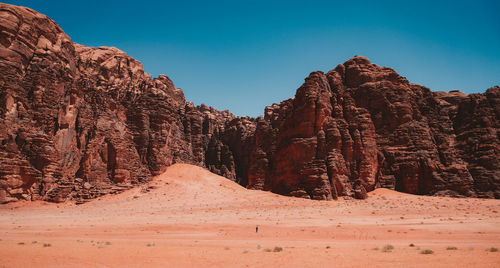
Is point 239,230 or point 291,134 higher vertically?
point 291,134

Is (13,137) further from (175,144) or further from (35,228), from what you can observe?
(175,144)

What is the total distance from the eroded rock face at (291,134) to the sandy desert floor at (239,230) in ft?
9.26

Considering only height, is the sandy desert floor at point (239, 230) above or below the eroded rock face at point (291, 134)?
below

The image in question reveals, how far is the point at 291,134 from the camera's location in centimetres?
3953

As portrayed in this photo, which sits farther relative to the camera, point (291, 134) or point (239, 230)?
point (291, 134)

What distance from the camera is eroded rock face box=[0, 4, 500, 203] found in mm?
33750

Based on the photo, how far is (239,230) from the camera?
2125 centimetres

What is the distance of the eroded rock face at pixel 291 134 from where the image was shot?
33.8 metres

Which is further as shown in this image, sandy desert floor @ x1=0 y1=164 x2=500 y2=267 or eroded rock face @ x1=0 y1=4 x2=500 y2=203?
eroded rock face @ x1=0 y1=4 x2=500 y2=203

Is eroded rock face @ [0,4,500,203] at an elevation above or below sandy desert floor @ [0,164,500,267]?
above

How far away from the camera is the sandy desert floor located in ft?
35.0

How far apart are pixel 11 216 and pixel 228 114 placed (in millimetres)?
65052

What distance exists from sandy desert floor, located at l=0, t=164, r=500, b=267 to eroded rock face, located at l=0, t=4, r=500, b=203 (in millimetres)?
2822

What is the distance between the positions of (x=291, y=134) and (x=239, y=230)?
→ 20.5 meters
